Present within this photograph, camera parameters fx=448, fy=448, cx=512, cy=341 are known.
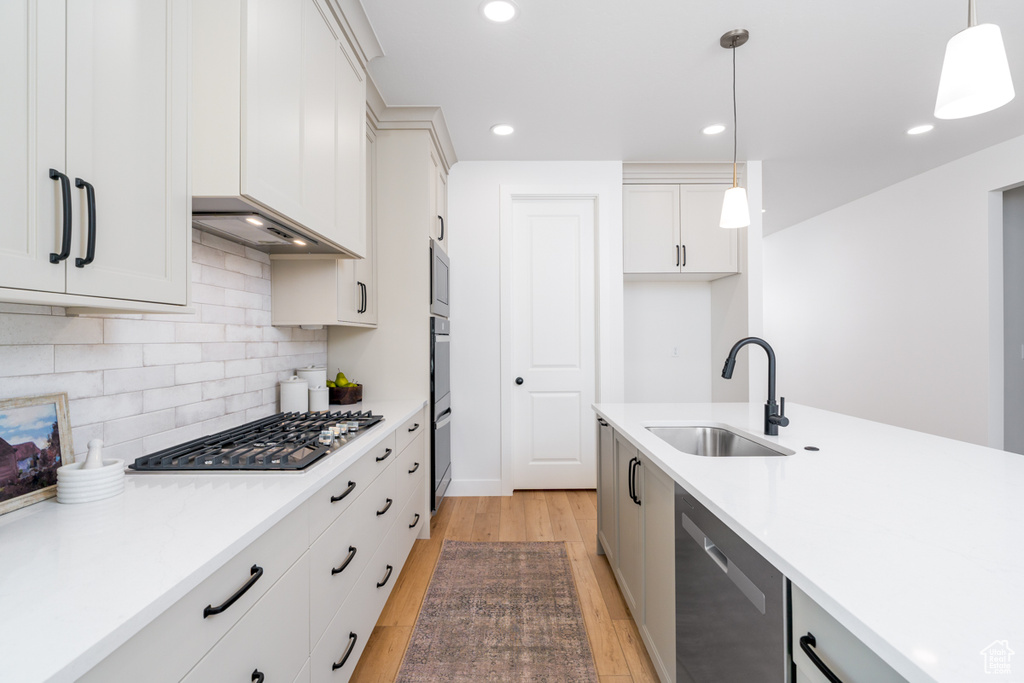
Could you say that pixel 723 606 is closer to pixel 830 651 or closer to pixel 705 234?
pixel 830 651

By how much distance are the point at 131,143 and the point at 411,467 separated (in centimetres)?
180

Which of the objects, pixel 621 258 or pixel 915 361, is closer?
pixel 621 258

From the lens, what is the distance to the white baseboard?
347 centimetres

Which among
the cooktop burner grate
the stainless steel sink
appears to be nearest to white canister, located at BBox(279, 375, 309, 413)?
the cooktop burner grate

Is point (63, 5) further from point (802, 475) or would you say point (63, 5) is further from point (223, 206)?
point (802, 475)

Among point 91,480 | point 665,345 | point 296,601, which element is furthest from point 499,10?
point 665,345

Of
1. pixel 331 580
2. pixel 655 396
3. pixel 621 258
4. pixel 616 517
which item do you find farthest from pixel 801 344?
pixel 331 580

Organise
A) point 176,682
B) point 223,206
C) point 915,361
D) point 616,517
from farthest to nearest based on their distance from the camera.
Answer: point 915,361 < point 616,517 < point 223,206 < point 176,682

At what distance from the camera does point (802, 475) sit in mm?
1157

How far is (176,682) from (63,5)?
1.18 m

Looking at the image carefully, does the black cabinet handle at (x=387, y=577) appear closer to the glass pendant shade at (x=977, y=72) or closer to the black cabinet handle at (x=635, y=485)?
the black cabinet handle at (x=635, y=485)

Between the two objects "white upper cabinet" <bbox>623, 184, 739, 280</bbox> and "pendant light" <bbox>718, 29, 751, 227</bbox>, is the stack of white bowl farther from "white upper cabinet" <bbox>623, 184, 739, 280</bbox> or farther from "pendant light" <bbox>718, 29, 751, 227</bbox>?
"white upper cabinet" <bbox>623, 184, 739, 280</bbox>

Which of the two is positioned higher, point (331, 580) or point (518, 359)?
point (518, 359)

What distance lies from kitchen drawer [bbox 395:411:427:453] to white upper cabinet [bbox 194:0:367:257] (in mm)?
881
